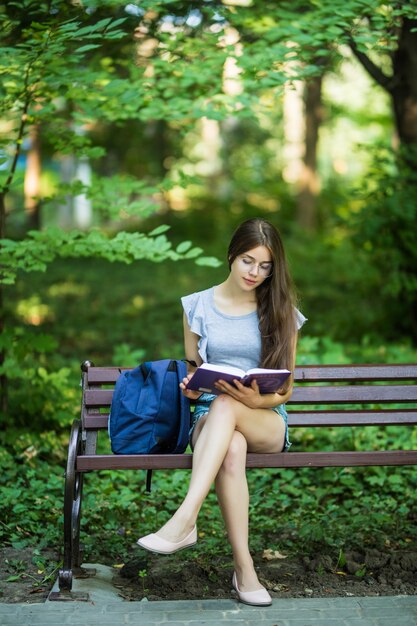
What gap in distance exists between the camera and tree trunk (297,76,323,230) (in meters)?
17.3

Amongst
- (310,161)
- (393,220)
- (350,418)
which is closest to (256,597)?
(350,418)

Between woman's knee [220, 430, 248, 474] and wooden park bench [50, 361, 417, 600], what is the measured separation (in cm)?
13

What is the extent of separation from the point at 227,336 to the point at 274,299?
0.99 feet

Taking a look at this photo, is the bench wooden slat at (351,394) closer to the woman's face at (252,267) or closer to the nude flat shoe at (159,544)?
the woman's face at (252,267)

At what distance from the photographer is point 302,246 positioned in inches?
661

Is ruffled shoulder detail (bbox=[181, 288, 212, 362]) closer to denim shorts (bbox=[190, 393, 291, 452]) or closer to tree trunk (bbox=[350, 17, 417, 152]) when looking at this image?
denim shorts (bbox=[190, 393, 291, 452])

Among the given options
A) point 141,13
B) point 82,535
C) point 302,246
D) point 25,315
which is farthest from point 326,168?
point 82,535

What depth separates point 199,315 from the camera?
13.5 feet

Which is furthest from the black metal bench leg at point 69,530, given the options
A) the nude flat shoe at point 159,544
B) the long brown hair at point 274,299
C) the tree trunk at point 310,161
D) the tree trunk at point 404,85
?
the tree trunk at point 310,161

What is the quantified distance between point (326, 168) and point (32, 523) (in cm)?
2926

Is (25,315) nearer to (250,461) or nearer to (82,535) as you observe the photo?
(82,535)

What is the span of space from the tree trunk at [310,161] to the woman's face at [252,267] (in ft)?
42.4

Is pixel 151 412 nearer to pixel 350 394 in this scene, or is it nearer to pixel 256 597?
pixel 256 597

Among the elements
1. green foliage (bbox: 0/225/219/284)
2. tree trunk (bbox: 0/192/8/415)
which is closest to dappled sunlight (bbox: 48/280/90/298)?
tree trunk (bbox: 0/192/8/415)
